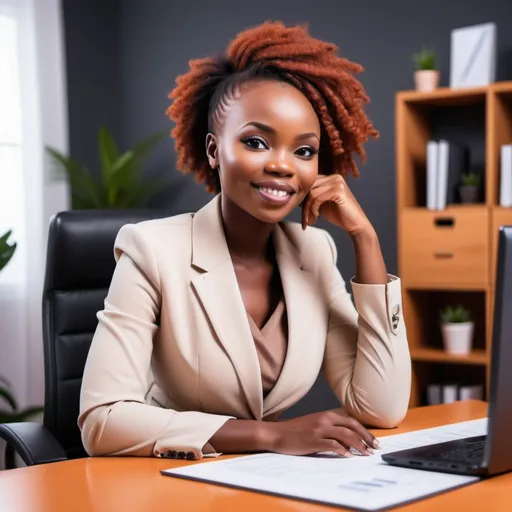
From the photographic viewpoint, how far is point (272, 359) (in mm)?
1654

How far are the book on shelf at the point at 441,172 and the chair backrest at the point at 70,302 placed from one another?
6.09ft

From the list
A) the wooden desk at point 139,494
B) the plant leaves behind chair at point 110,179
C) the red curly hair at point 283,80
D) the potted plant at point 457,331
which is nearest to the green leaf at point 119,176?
the plant leaves behind chair at point 110,179

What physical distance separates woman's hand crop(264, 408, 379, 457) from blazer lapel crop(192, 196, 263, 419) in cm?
21

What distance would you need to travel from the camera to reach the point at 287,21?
4418 millimetres

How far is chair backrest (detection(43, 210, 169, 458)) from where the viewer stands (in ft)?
6.69

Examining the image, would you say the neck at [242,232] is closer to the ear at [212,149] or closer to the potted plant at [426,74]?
the ear at [212,149]

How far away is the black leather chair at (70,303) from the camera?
2.04 metres

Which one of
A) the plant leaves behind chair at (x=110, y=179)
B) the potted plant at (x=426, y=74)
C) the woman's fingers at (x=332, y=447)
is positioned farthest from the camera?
the plant leaves behind chair at (x=110, y=179)

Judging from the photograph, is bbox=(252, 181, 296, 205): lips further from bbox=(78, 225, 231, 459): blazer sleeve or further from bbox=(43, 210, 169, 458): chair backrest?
bbox=(43, 210, 169, 458): chair backrest

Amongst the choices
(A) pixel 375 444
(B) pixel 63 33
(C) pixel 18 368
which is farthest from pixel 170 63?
(A) pixel 375 444

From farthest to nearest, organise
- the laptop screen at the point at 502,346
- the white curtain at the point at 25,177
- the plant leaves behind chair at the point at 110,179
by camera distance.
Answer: the plant leaves behind chair at the point at 110,179, the white curtain at the point at 25,177, the laptop screen at the point at 502,346

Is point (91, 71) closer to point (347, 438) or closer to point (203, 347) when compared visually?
point (203, 347)

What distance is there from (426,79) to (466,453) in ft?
8.70

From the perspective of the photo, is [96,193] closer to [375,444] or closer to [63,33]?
[63,33]
